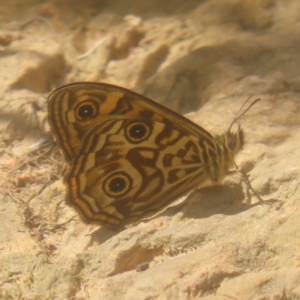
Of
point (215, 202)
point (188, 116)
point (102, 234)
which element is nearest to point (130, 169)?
point (102, 234)

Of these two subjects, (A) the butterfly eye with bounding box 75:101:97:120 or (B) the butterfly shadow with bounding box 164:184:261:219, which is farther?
(A) the butterfly eye with bounding box 75:101:97:120

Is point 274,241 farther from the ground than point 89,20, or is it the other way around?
point 89,20

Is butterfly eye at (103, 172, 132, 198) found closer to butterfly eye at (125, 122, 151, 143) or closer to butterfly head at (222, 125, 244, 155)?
butterfly eye at (125, 122, 151, 143)

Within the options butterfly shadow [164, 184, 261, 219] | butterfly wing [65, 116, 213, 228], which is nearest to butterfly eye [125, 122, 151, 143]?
butterfly wing [65, 116, 213, 228]

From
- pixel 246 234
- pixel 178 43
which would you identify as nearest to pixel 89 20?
pixel 178 43

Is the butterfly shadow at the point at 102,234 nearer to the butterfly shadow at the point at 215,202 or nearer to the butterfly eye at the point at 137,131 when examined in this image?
the butterfly shadow at the point at 215,202

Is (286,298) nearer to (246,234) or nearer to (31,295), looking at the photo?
(246,234)

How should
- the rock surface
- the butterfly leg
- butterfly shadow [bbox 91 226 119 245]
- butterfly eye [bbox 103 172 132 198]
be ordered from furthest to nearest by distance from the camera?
butterfly eye [bbox 103 172 132 198] → butterfly shadow [bbox 91 226 119 245] → the butterfly leg → the rock surface

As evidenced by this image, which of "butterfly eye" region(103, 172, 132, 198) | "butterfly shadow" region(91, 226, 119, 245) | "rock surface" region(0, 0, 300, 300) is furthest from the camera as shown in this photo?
"butterfly eye" region(103, 172, 132, 198)
